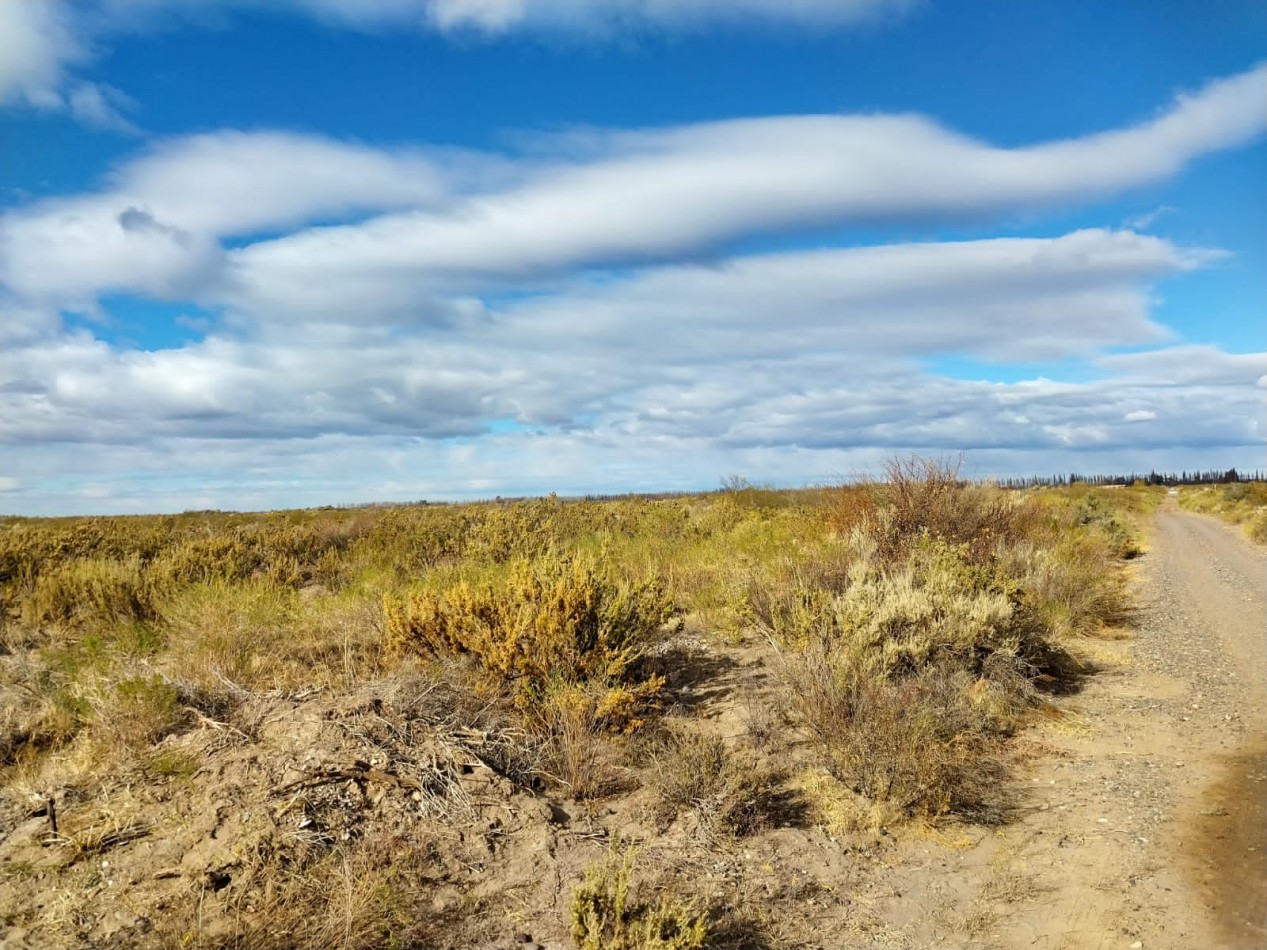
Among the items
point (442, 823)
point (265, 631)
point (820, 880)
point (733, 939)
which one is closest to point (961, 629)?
point (820, 880)

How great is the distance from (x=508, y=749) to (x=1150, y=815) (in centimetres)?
448

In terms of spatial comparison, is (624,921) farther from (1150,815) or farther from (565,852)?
(1150,815)

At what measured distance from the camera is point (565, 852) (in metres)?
5.02

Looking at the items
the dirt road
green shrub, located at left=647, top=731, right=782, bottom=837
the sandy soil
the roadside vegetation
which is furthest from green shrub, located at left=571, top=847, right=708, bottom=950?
the roadside vegetation

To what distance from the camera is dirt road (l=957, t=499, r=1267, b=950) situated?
179 inches

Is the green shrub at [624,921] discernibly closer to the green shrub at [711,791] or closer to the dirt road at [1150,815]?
the green shrub at [711,791]

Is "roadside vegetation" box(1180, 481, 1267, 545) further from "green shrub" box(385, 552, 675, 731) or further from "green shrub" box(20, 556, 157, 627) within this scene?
"green shrub" box(20, 556, 157, 627)

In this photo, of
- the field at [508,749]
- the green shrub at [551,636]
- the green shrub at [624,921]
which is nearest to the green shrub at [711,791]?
the field at [508,749]

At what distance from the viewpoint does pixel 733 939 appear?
4.30 meters

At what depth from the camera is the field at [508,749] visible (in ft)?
14.1

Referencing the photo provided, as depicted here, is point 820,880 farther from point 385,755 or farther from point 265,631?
point 265,631

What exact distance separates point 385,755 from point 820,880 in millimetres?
2803

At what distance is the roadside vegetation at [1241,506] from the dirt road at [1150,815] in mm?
20746

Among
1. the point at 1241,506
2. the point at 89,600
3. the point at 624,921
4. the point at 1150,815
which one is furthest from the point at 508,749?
the point at 1241,506
